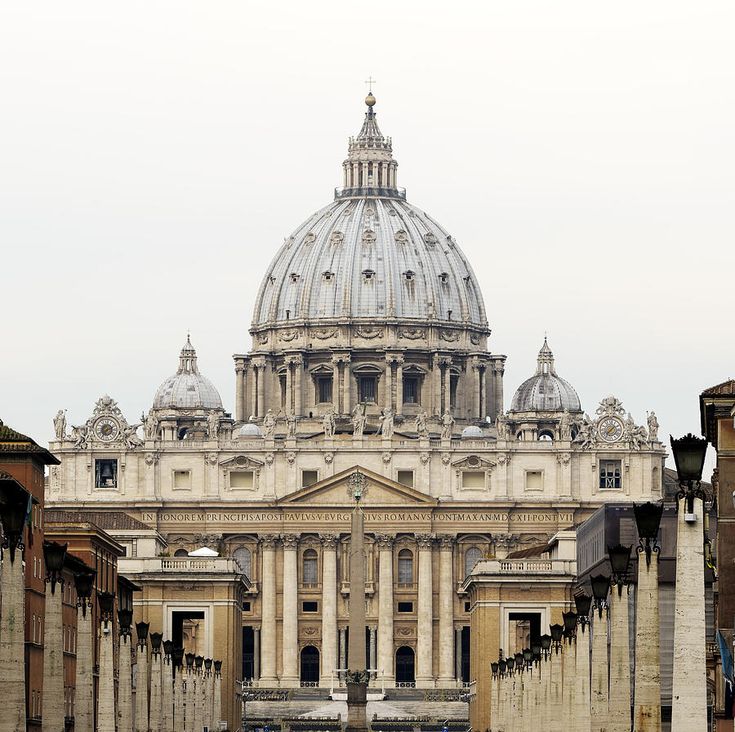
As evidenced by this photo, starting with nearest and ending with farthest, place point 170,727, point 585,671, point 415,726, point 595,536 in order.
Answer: point 585,671, point 170,727, point 595,536, point 415,726

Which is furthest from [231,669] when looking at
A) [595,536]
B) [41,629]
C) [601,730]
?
[601,730]

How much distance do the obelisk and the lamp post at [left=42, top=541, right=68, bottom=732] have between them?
8813 cm

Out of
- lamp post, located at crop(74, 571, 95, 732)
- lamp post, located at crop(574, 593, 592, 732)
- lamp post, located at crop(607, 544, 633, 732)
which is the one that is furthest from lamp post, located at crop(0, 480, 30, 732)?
lamp post, located at crop(574, 593, 592, 732)

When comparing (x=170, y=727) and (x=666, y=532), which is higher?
(x=666, y=532)

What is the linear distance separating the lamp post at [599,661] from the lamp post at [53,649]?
34.7 ft

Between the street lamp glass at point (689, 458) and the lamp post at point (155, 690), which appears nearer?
the street lamp glass at point (689, 458)

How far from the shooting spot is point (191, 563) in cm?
16212

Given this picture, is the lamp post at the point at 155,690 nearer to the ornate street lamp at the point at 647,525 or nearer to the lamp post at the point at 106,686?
the lamp post at the point at 106,686

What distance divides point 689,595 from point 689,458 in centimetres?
207

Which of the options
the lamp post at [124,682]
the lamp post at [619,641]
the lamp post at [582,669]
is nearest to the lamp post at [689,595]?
the lamp post at [619,641]

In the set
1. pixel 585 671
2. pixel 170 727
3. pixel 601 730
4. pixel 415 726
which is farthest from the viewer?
pixel 415 726

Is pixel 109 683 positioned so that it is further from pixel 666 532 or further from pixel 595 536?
pixel 595 536

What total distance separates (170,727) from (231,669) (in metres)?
55.7

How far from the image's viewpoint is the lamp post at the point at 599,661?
202 feet
